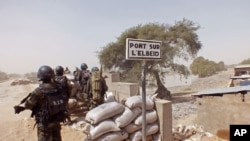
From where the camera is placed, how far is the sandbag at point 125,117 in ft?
14.8

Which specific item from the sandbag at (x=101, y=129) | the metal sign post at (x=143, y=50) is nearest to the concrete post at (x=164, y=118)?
the sandbag at (x=101, y=129)

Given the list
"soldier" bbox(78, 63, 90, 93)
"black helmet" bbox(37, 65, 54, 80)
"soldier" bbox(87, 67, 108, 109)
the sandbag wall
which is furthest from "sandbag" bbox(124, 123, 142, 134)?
"soldier" bbox(78, 63, 90, 93)

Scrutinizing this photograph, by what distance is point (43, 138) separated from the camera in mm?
3852

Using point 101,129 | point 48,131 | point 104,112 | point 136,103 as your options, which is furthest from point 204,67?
point 48,131

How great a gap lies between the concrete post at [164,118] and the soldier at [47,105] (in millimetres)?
1957

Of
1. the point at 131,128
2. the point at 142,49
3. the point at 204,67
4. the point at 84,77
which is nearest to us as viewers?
the point at 142,49

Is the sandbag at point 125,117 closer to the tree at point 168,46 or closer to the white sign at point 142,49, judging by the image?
the white sign at point 142,49

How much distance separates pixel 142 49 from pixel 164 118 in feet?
7.36

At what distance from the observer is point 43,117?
375 centimetres

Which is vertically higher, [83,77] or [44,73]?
[44,73]

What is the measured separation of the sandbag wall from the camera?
173 inches

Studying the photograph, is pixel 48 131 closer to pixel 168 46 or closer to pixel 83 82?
pixel 83 82

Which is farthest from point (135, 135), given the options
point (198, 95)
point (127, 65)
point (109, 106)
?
point (127, 65)

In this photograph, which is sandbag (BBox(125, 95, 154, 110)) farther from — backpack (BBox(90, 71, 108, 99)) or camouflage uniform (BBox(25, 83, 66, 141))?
backpack (BBox(90, 71, 108, 99))
